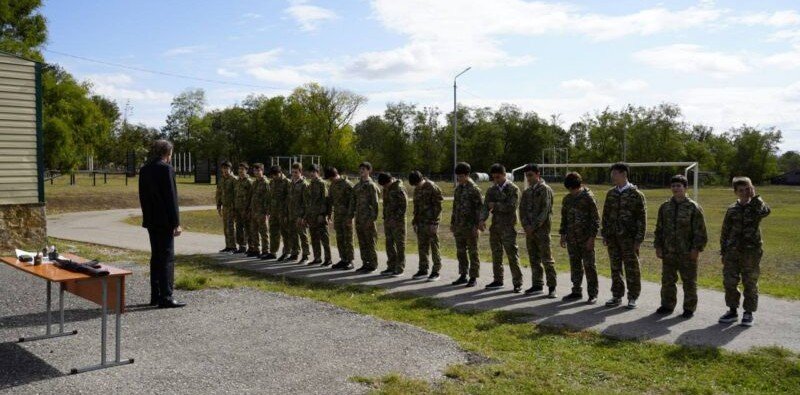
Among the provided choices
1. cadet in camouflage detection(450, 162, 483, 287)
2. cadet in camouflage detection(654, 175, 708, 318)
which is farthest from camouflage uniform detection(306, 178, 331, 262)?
cadet in camouflage detection(654, 175, 708, 318)

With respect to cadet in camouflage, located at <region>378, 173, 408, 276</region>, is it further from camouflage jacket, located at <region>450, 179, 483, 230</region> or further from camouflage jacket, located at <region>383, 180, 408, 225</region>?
camouflage jacket, located at <region>450, 179, 483, 230</region>

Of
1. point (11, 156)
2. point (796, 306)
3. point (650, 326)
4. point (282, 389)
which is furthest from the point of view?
point (11, 156)

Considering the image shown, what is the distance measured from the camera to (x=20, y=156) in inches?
527

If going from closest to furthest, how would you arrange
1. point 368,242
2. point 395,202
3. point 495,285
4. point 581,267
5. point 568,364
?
1. point 568,364
2. point 581,267
3. point 495,285
4. point 395,202
5. point 368,242

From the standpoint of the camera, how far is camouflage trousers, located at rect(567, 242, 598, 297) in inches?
340

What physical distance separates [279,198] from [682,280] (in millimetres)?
7443

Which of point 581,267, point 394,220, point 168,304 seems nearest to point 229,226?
point 394,220

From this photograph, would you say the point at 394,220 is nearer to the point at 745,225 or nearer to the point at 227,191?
the point at 227,191

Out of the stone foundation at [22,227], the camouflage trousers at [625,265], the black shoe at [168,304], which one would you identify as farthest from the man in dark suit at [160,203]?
the stone foundation at [22,227]

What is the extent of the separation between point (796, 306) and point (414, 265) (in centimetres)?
595

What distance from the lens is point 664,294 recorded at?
7961mm

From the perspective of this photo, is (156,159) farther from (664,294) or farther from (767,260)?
(767,260)

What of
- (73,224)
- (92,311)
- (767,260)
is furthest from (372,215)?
(73,224)

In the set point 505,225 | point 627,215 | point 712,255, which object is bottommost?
point 712,255
